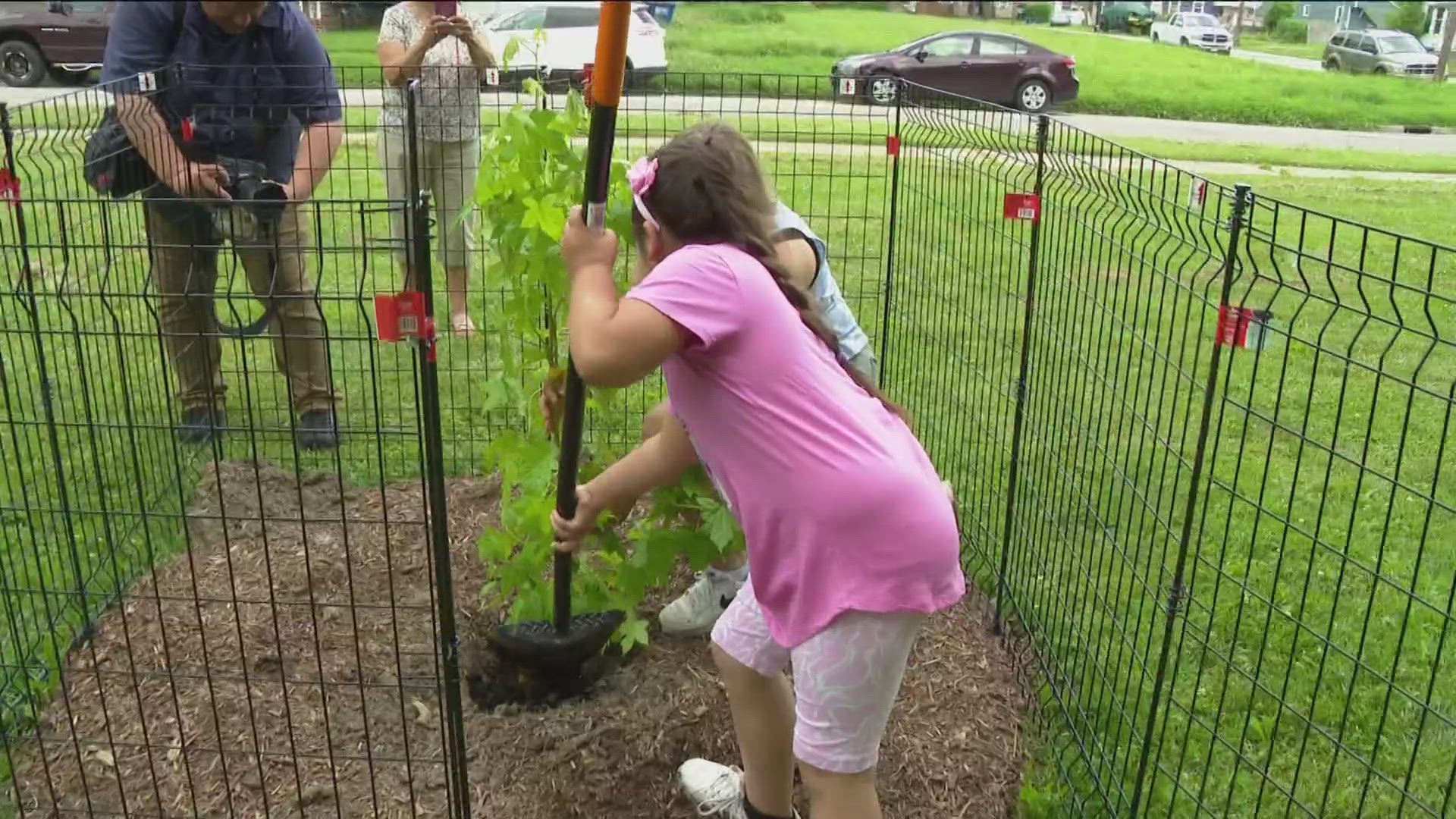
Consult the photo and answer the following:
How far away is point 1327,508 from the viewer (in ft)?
15.0

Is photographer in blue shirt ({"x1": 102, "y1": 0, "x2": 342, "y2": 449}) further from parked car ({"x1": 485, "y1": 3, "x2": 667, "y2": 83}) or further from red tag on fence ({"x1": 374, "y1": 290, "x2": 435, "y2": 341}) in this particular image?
parked car ({"x1": 485, "y1": 3, "x2": 667, "y2": 83})

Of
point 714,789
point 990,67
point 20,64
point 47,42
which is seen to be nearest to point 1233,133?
point 990,67

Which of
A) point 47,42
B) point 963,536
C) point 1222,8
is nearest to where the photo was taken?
point 963,536

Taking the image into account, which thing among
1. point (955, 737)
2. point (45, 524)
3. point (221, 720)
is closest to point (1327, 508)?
point (955, 737)

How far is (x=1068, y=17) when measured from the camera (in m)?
45.6

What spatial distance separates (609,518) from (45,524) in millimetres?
2319

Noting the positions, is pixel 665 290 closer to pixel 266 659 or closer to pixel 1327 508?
pixel 266 659

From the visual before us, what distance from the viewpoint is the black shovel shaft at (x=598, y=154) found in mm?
2012

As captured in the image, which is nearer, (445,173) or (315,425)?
(315,425)

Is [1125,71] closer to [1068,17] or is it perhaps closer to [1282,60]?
[1282,60]

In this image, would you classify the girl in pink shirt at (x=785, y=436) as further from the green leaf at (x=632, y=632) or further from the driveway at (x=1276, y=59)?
the driveway at (x=1276, y=59)

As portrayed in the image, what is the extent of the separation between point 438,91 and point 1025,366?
323 centimetres

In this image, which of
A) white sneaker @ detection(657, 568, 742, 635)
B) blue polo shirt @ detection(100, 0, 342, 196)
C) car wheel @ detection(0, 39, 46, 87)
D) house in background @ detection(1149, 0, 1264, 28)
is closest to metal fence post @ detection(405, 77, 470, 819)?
white sneaker @ detection(657, 568, 742, 635)

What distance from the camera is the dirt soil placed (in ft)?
9.38
